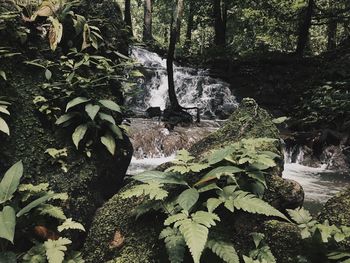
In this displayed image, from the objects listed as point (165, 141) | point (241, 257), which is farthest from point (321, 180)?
point (241, 257)

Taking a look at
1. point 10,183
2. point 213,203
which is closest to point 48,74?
point 10,183

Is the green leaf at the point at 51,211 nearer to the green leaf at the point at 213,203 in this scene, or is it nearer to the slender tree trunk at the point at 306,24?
the green leaf at the point at 213,203

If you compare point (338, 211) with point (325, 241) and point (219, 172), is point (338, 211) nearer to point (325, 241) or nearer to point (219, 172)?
point (325, 241)

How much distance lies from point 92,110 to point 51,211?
4.50ft

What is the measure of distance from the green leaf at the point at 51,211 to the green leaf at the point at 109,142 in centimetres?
114

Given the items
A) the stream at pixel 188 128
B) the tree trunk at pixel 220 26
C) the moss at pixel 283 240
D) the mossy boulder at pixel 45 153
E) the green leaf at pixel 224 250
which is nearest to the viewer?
the green leaf at pixel 224 250

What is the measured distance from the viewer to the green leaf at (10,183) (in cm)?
329

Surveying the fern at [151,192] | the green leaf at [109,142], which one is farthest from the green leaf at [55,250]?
the green leaf at [109,142]

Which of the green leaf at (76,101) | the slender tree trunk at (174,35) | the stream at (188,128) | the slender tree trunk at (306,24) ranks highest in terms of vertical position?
the slender tree trunk at (306,24)

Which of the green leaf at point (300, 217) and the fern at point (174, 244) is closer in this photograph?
the fern at point (174, 244)

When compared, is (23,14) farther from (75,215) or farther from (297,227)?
(297,227)

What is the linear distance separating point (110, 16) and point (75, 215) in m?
3.97

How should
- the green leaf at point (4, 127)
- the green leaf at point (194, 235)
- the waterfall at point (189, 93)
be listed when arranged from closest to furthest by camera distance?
the green leaf at point (194, 235) < the green leaf at point (4, 127) < the waterfall at point (189, 93)

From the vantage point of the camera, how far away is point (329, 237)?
275cm
